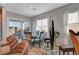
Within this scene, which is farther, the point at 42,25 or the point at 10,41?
the point at 42,25

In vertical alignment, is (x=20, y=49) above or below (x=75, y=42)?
below

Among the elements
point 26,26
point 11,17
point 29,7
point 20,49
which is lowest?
point 20,49

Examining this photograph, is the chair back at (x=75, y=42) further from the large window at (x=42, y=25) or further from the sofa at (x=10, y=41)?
the sofa at (x=10, y=41)

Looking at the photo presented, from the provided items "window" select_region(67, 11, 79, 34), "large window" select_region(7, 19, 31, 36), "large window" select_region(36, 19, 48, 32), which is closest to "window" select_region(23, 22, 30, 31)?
"large window" select_region(7, 19, 31, 36)

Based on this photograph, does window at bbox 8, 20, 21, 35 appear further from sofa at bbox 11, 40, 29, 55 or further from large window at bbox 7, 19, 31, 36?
sofa at bbox 11, 40, 29, 55

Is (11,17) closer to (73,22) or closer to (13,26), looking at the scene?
(13,26)

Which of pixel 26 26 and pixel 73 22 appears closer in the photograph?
pixel 73 22

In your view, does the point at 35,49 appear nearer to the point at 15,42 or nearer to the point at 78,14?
the point at 15,42

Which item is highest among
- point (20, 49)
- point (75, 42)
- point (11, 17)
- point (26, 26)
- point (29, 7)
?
point (29, 7)

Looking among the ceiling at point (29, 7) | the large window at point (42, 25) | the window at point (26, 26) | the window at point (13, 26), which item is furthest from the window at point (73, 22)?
the window at point (13, 26)

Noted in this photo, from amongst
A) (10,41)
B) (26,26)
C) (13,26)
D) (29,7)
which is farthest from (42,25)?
(10,41)

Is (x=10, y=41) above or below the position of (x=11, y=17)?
below

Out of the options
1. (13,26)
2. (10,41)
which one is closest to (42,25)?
(13,26)

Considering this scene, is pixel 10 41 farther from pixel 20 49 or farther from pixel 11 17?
pixel 11 17
